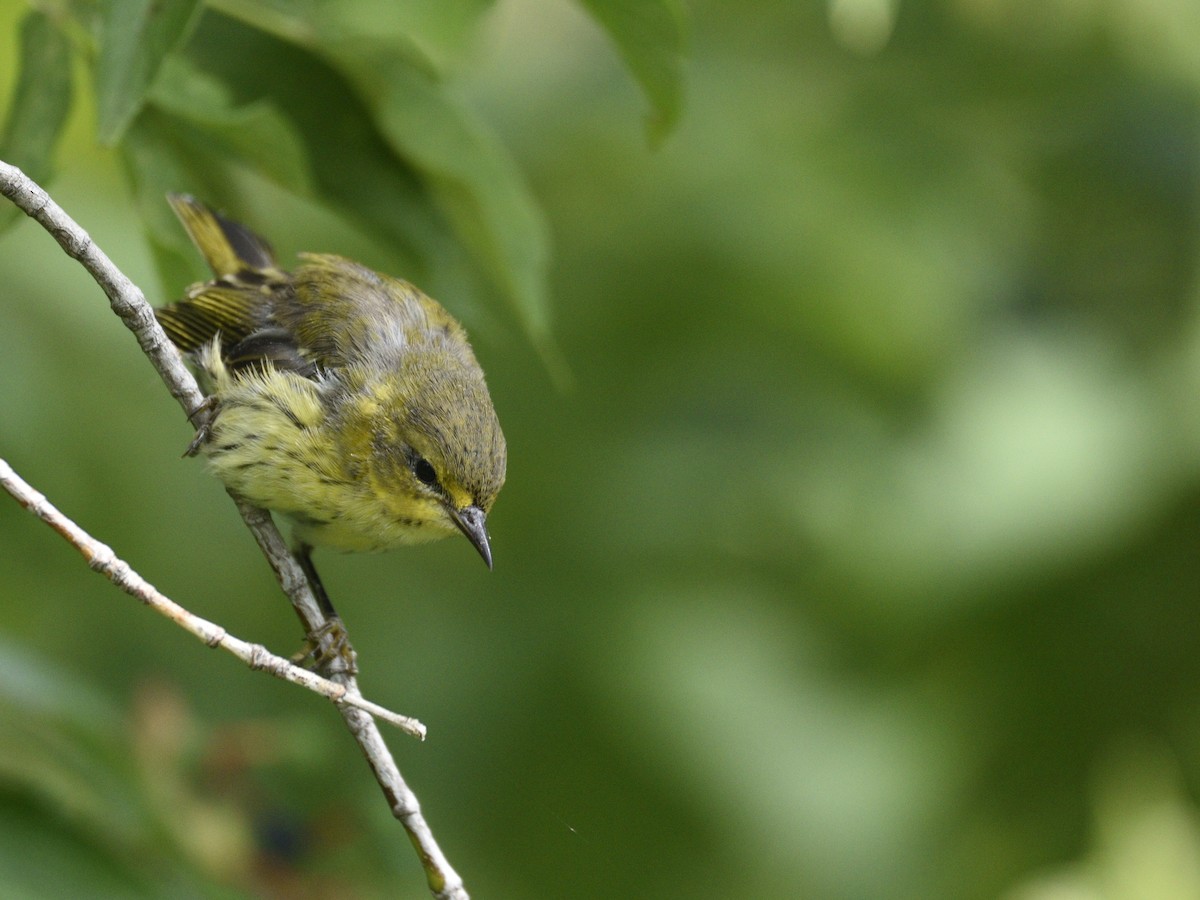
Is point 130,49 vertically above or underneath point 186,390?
above

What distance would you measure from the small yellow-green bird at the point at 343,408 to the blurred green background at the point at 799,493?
1.45 m

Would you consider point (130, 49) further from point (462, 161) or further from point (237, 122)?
point (462, 161)

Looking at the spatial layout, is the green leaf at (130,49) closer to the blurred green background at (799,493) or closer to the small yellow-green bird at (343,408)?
the small yellow-green bird at (343,408)

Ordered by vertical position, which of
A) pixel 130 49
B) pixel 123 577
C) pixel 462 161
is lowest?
pixel 123 577

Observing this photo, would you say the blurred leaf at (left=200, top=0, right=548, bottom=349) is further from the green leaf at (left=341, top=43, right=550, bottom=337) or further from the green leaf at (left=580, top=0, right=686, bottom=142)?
the green leaf at (left=580, top=0, right=686, bottom=142)

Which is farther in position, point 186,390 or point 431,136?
point 431,136

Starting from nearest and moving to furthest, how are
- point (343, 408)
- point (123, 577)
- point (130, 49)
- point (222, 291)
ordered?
point (123, 577) < point (130, 49) < point (343, 408) < point (222, 291)

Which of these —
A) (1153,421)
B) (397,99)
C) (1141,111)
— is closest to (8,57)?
(397,99)

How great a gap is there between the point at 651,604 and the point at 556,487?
1.87 ft

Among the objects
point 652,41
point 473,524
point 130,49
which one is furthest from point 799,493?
point 130,49

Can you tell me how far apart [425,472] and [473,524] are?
148mm

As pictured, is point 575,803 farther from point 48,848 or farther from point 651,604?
point 48,848

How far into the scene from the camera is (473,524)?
2.79m

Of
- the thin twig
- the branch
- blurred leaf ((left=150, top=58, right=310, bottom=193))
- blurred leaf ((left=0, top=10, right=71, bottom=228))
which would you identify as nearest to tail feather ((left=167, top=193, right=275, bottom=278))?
blurred leaf ((left=150, top=58, right=310, bottom=193))
